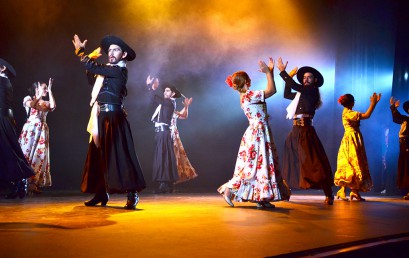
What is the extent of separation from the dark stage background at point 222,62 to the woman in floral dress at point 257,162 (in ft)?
16.5

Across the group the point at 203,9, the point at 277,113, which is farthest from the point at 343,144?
the point at 203,9

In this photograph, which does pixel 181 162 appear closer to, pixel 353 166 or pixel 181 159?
pixel 181 159

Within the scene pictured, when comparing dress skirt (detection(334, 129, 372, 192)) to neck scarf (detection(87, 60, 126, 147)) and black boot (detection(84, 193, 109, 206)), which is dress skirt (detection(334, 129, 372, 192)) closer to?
black boot (detection(84, 193, 109, 206))

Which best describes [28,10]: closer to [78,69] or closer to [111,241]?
[78,69]

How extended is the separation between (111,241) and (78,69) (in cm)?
718

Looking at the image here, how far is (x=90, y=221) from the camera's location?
394 cm

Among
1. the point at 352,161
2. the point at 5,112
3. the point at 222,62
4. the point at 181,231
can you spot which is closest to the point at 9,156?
the point at 5,112

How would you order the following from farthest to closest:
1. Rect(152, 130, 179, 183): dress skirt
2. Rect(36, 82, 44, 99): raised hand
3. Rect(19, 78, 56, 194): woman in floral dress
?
Rect(152, 130, 179, 183): dress skirt
Rect(19, 78, 56, 194): woman in floral dress
Rect(36, 82, 44, 99): raised hand

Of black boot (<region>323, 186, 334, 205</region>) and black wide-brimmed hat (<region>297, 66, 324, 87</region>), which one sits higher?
black wide-brimmed hat (<region>297, 66, 324, 87</region>)

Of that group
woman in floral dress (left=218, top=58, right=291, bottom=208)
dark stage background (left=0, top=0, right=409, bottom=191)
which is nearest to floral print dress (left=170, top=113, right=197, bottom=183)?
dark stage background (left=0, top=0, right=409, bottom=191)

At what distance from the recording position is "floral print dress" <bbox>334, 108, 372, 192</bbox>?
24.0ft

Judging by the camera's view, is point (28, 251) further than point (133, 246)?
No

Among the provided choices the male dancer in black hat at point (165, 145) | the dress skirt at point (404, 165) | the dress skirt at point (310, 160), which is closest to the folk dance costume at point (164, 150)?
the male dancer in black hat at point (165, 145)

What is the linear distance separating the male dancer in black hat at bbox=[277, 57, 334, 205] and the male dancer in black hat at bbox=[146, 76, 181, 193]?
9.40 feet
